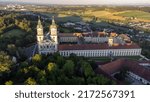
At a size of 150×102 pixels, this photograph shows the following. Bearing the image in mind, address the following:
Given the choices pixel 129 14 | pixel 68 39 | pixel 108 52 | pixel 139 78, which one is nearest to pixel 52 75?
pixel 129 14

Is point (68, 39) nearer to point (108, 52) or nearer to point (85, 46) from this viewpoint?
→ point (85, 46)

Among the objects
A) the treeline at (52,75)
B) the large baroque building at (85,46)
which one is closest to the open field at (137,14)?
the treeline at (52,75)

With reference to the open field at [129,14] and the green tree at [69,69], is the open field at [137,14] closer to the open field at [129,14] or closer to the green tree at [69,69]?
the open field at [129,14]

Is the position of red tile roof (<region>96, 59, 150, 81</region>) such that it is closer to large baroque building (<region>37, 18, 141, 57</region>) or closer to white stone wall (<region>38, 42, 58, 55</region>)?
large baroque building (<region>37, 18, 141, 57</region>)

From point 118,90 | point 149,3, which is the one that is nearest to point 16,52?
point 149,3

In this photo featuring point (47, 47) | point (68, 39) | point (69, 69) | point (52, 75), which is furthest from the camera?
point (68, 39)

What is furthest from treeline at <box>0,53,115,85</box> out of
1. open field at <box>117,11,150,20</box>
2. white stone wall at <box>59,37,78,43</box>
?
white stone wall at <box>59,37,78,43</box>

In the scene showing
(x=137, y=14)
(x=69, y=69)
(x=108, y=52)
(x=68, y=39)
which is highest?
(x=137, y=14)

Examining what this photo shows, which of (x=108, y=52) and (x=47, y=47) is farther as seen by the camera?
(x=108, y=52)

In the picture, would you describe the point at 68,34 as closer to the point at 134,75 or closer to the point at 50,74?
the point at 134,75

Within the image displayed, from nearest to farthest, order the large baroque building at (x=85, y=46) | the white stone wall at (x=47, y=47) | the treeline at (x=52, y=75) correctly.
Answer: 1. the treeline at (x=52, y=75)
2. the white stone wall at (x=47, y=47)
3. the large baroque building at (x=85, y=46)

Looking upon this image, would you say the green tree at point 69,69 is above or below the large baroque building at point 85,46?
above

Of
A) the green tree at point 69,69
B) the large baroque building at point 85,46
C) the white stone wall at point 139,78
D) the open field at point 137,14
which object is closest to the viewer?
the open field at point 137,14
